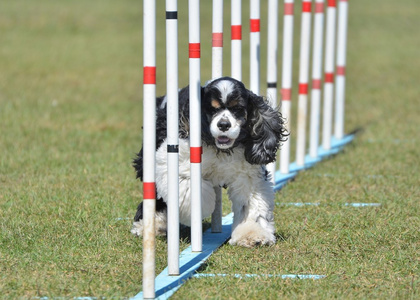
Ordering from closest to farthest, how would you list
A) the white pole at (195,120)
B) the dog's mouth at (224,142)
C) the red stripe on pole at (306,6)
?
the white pole at (195,120) < the dog's mouth at (224,142) < the red stripe on pole at (306,6)

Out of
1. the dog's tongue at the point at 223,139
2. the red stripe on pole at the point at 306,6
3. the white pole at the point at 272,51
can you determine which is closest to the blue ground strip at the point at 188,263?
the dog's tongue at the point at 223,139

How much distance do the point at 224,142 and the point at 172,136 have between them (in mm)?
690

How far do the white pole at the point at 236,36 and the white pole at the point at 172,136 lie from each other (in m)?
1.63

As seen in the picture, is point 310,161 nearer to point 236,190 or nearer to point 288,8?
point 288,8

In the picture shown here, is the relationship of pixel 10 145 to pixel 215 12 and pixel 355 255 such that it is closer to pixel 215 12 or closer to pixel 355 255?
pixel 215 12

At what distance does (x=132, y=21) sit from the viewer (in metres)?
23.5

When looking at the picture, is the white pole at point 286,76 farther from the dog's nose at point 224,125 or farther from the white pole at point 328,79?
the dog's nose at point 224,125

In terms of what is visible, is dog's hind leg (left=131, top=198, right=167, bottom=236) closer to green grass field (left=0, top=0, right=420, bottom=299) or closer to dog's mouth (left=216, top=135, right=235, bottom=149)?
green grass field (left=0, top=0, right=420, bottom=299)

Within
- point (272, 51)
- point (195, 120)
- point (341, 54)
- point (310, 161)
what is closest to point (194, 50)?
point (195, 120)

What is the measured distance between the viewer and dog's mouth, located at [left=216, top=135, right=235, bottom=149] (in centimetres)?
568

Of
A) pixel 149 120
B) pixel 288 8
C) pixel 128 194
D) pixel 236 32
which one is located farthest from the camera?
pixel 288 8

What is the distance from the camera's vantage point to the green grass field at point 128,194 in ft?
16.3

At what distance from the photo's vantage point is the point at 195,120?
539 cm

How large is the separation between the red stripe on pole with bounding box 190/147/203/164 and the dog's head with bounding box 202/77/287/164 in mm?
222
